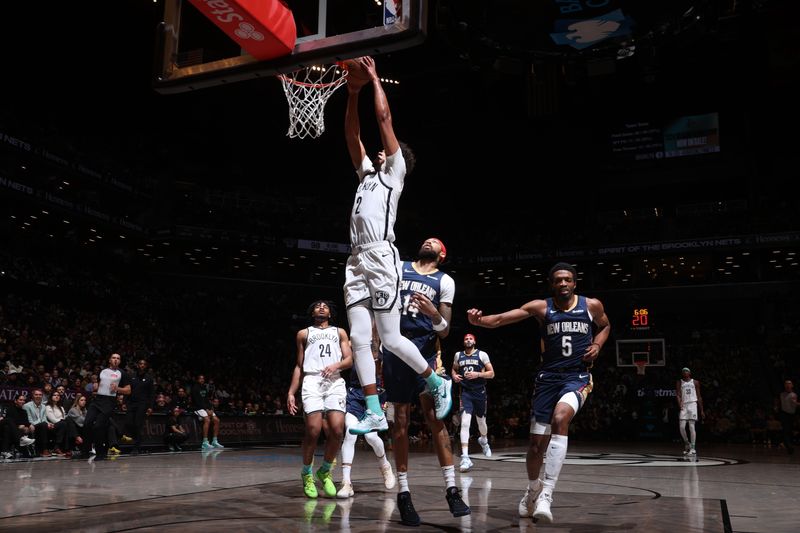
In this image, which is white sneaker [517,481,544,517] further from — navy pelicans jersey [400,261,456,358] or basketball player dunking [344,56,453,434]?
navy pelicans jersey [400,261,456,358]

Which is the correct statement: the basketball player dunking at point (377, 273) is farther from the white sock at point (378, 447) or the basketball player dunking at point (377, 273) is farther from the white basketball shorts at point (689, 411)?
the white basketball shorts at point (689, 411)

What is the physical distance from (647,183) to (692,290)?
6.50 meters

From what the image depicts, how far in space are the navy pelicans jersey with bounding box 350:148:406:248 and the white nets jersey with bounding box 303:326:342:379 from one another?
2.37 metres

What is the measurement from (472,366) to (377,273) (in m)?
7.89

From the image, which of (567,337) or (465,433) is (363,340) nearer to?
Answer: (567,337)

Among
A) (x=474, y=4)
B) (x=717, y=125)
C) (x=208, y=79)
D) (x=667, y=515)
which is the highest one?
(x=717, y=125)

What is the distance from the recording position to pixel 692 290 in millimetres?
34469

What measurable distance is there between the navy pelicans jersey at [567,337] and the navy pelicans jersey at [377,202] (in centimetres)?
173

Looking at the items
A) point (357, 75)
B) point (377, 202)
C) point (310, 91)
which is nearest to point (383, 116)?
point (357, 75)

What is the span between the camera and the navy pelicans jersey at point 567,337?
614 centimetres

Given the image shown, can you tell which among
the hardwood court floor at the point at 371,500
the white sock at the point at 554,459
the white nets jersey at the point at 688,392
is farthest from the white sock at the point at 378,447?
the white nets jersey at the point at 688,392

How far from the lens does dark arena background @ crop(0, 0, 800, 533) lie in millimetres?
17844

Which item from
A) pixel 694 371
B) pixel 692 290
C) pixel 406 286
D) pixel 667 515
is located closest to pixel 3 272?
pixel 406 286

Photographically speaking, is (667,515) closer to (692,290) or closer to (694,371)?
(694,371)
